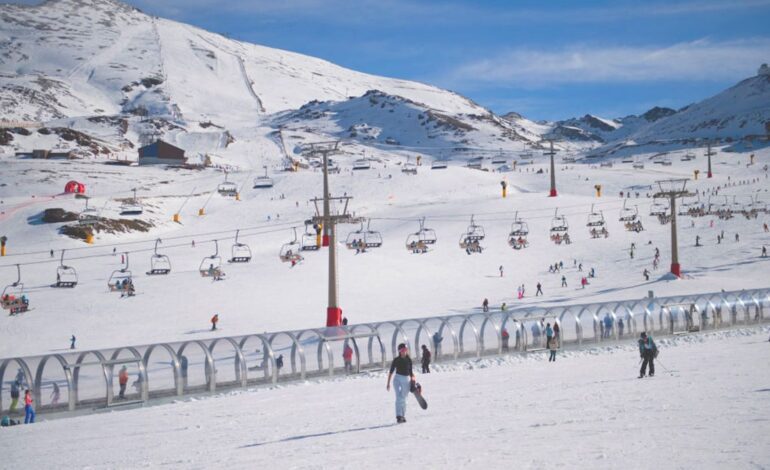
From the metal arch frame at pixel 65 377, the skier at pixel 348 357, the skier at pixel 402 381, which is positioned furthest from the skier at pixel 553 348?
the metal arch frame at pixel 65 377

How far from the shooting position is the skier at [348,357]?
2202 cm

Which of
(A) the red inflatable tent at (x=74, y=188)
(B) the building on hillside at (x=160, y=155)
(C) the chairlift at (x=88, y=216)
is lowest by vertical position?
(C) the chairlift at (x=88, y=216)

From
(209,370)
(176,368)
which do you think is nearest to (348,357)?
(209,370)

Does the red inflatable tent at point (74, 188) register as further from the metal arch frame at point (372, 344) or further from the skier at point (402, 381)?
the skier at point (402, 381)

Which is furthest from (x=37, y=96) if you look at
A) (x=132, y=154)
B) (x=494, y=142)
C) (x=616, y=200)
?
(x=616, y=200)

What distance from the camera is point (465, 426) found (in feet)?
39.1

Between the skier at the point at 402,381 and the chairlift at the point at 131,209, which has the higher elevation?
the chairlift at the point at 131,209

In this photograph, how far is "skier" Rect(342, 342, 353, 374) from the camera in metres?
22.0

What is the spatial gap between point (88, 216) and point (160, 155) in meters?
55.7

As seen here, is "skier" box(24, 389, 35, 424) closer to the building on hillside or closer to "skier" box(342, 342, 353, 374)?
"skier" box(342, 342, 353, 374)

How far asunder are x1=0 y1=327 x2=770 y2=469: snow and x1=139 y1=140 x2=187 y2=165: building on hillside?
10858 cm

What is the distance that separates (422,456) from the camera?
32.7 ft

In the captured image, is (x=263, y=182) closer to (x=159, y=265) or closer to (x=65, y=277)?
(x=159, y=265)

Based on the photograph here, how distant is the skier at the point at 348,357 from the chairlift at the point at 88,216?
50.7 meters
